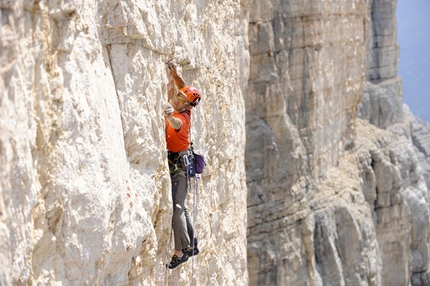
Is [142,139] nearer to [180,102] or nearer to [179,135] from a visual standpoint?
[179,135]

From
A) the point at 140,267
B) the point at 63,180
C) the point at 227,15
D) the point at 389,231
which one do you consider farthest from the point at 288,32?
the point at 63,180

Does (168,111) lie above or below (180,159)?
above

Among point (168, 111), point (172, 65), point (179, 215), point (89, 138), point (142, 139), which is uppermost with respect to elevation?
point (172, 65)

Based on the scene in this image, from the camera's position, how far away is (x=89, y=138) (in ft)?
16.2

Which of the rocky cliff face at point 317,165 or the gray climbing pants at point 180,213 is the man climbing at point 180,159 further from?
the rocky cliff face at point 317,165

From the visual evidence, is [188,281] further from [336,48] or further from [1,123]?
[336,48]

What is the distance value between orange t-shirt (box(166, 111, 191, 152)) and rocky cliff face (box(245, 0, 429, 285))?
14.0 meters

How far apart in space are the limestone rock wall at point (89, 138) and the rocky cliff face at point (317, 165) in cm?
1323

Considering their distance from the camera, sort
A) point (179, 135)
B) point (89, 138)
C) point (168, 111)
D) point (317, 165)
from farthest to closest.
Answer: point (317, 165)
point (179, 135)
point (168, 111)
point (89, 138)

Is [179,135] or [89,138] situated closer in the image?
[89,138]

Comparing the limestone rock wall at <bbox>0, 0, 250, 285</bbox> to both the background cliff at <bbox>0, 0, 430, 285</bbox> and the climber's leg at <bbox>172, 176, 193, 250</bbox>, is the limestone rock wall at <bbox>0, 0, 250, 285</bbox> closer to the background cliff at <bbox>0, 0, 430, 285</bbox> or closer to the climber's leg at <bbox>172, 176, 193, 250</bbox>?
the background cliff at <bbox>0, 0, 430, 285</bbox>

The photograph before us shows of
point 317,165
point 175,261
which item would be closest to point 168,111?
point 175,261

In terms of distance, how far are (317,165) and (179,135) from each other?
1654 cm

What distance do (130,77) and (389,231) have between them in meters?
22.8
